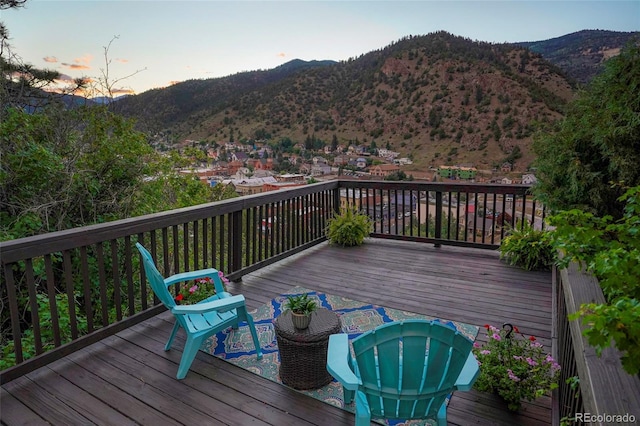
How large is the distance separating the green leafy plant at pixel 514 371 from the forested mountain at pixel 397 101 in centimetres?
746

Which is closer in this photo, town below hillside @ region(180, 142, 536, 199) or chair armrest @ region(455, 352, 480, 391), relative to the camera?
chair armrest @ region(455, 352, 480, 391)

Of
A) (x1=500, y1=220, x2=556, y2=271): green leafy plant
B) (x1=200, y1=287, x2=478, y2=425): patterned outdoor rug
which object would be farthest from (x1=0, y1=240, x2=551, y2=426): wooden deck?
(x1=500, y1=220, x2=556, y2=271): green leafy plant

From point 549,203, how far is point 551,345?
4.96ft

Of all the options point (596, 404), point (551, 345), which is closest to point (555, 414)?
point (551, 345)

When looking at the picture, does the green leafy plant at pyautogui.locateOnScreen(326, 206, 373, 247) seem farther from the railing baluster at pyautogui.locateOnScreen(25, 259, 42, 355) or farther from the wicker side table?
the railing baluster at pyautogui.locateOnScreen(25, 259, 42, 355)

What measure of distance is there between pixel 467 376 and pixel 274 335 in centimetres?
173

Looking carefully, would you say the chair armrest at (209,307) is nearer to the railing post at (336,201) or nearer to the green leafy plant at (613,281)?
the green leafy plant at (613,281)

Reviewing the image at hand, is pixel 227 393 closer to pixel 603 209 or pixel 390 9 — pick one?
pixel 603 209

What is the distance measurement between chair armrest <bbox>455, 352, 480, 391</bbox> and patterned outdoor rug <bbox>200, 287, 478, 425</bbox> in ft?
1.78

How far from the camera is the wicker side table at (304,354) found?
7.90ft

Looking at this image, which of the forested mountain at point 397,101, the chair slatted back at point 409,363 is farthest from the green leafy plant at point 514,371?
the forested mountain at point 397,101

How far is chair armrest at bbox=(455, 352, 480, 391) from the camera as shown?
69.3 inches

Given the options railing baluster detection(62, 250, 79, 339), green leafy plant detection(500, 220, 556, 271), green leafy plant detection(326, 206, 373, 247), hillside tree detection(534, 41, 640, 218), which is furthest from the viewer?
green leafy plant detection(326, 206, 373, 247)

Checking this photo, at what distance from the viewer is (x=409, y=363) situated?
65.5 inches
